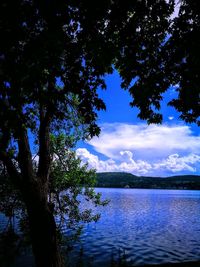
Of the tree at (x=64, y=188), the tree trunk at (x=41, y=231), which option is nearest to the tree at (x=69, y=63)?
the tree trunk at (x=41, y=231)

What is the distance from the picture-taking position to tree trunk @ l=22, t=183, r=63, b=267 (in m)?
8.06

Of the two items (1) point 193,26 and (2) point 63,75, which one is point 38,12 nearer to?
(2) point 63,75

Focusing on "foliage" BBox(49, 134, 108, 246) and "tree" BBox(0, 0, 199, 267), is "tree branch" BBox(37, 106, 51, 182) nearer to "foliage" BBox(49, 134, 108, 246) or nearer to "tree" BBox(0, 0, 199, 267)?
"tree" BBox(0, 0, 199, 267)

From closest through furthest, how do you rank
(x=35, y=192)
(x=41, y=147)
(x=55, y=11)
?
(x=55, y=11) < (x=35, y=192) < (x=41, y=147)

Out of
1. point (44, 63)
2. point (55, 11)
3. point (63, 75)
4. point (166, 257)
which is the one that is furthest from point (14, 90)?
point (166, 257)

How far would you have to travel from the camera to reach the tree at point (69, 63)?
211 inches

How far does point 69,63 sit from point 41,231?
195 inches

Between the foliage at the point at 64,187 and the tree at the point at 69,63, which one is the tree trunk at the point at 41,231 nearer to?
the tree at the point at 69,63

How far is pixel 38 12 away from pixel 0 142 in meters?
3.16

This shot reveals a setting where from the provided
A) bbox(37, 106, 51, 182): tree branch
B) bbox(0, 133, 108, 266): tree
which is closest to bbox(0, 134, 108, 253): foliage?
bbox(0, 133, 108, 266): tree

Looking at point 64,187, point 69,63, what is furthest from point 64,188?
point 69,63

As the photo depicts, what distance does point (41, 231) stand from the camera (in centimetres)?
805

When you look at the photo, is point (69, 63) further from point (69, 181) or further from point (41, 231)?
point (69, 181)

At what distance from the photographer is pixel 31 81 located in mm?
5340
